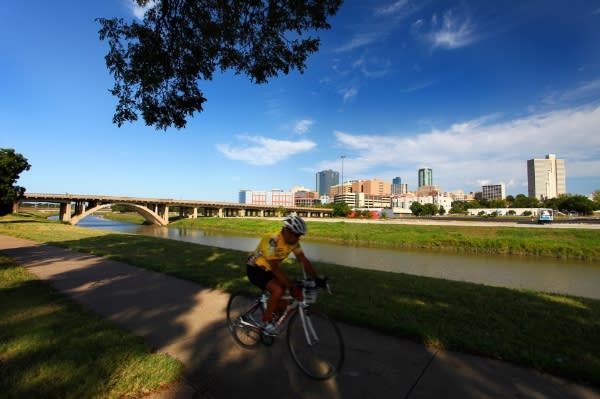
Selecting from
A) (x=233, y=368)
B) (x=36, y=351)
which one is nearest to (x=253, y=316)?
A: (x=233, y=368)

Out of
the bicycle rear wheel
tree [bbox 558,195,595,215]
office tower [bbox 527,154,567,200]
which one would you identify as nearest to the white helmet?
the bicycle rear wheel

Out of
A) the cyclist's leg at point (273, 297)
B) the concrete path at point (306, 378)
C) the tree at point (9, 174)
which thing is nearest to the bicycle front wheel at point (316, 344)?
the concrete path at point (306, 378)

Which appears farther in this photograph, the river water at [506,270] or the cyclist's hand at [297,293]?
the river water at [506,270]

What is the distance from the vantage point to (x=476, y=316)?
5051 mm

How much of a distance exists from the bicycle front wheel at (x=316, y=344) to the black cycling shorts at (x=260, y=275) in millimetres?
548

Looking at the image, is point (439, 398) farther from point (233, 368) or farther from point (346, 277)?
point (346, 277)

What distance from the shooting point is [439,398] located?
2939 mm

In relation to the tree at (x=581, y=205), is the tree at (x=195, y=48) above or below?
above

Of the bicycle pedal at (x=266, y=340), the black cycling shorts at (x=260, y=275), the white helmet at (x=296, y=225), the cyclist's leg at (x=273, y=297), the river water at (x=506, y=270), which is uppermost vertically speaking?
the white helmet at (x=296, y=225)

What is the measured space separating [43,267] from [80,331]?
6656 mm

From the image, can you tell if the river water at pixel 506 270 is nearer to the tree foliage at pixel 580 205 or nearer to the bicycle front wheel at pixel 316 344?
the bicycle front wheel at pixel 316 344

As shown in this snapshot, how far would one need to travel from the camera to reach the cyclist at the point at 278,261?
355cm

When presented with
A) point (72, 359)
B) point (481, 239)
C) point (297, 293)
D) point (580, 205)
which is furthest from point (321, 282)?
point (580, 205)

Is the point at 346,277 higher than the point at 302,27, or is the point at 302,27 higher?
the point at 302,27
